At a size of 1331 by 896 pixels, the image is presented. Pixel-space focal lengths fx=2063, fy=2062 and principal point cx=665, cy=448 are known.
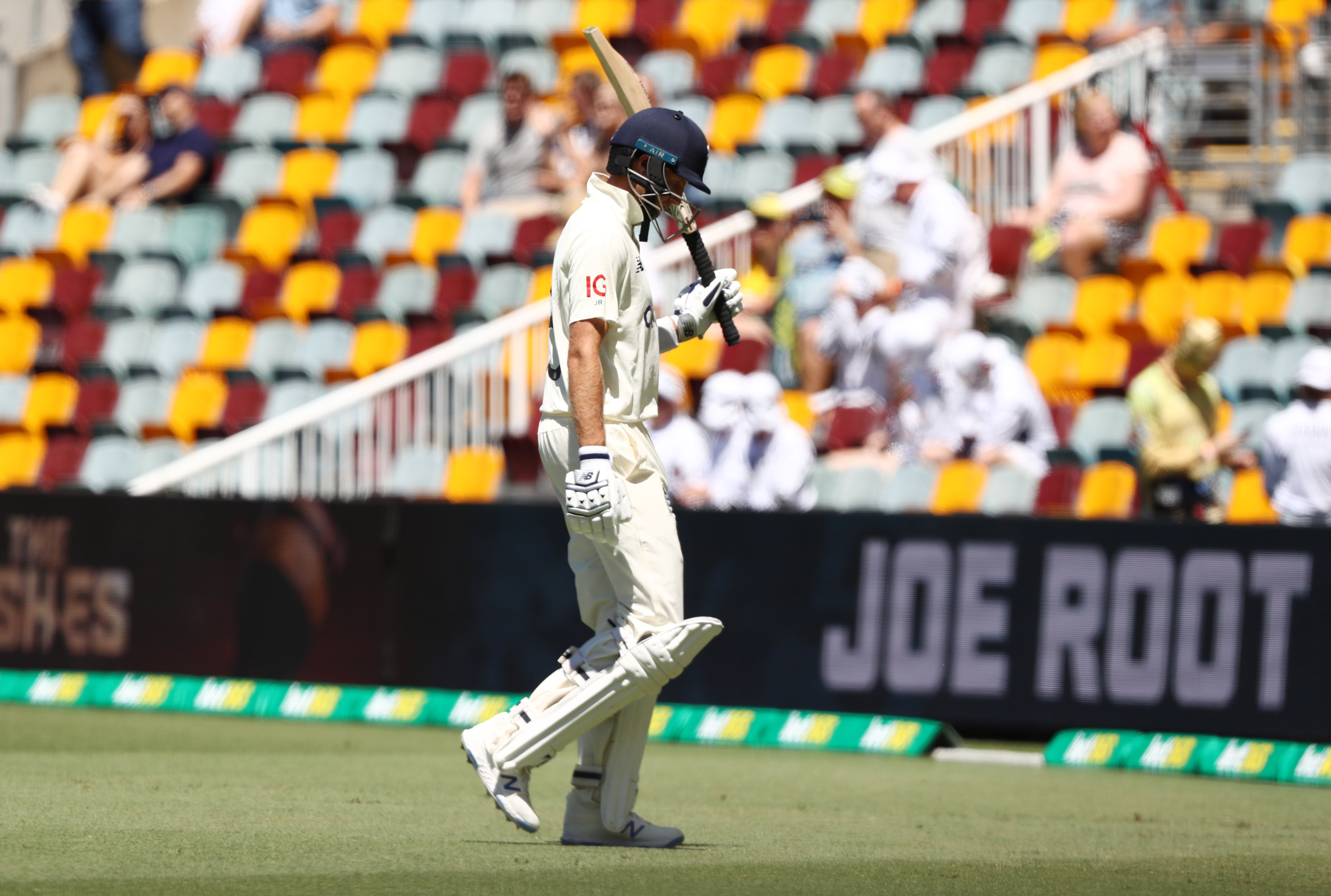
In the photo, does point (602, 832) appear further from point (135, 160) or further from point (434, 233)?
point (135, 160)

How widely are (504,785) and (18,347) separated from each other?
11.6 m

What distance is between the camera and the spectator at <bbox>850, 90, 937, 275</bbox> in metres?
13.1

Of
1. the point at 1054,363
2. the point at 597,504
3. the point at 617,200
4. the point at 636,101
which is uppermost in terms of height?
the point at 636,101

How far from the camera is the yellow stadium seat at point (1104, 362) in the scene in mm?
12805

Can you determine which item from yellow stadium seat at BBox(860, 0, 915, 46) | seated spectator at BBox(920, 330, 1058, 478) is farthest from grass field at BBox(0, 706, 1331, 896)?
yellow stadium seat at BBox(860, 0, 915, 46)

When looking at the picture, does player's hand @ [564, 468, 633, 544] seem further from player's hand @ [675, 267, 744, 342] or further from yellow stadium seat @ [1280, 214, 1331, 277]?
yellow stadium seat @ [1280, 214, 1331, 277]

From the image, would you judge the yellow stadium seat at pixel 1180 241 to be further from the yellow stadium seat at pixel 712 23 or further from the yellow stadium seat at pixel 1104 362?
the yellow stadium seat at pixel 712 23

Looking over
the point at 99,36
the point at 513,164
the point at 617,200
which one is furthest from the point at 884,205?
the point at 99,36

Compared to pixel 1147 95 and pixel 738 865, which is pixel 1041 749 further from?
pixel 1147 95

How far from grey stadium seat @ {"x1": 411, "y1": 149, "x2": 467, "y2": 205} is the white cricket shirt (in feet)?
34.5

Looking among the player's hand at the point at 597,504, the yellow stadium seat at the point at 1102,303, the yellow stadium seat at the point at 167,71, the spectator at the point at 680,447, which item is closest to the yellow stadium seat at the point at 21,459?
the yellow stadium seat at the point at 167,71

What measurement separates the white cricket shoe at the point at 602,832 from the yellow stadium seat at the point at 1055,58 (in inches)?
388

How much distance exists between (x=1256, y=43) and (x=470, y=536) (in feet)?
22.1

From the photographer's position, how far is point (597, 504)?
6.03 m
